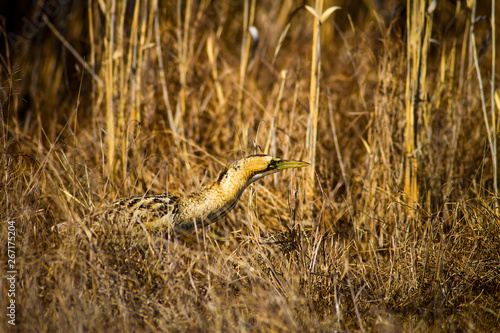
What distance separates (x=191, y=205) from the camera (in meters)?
1.80

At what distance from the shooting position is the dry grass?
1522 millimetres

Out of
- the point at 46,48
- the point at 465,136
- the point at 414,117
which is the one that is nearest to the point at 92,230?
the point at 414,117

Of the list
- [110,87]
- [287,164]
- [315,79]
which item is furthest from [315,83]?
[110,87]

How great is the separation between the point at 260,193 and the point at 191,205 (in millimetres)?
669

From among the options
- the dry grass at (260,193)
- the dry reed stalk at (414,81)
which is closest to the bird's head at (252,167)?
the dry grass at (260,193)

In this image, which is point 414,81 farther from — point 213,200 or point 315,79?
point 213,200

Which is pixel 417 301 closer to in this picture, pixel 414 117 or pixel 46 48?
pixel 414 117

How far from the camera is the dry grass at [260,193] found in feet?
4.99

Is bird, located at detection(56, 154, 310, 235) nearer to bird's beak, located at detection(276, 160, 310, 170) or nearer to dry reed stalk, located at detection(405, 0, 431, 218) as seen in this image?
bird's beak, located at detection(276, 160, 310, 170)

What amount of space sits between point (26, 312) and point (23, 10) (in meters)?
3.09

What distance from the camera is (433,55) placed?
4.84m

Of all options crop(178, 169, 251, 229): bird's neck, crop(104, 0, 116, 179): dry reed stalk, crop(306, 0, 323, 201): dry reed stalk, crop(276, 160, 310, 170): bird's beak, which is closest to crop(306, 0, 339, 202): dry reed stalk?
crop(306, 0, 323, 201): dry reed stalk

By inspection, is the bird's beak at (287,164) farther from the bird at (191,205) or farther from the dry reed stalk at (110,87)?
the dry reed stalk at (110,87)

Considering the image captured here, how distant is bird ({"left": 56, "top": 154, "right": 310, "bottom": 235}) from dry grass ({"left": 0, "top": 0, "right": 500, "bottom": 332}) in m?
0.09
